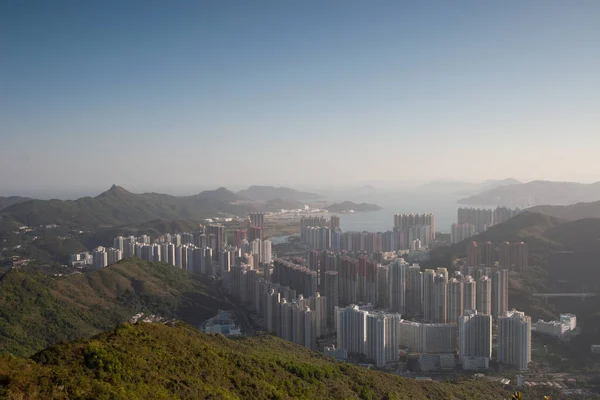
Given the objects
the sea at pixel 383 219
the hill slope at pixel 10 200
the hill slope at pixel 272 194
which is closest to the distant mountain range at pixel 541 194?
the sea at pixel 383 219

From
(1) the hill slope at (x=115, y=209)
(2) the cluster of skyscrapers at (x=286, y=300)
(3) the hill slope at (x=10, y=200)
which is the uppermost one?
(3) the hill slope at (x=10, y=200)

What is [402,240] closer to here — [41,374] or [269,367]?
[269,367]

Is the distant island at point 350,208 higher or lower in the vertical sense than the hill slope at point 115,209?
lower

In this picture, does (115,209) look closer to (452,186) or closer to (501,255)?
(501,255)

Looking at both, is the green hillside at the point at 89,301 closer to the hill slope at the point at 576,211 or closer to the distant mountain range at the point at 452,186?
the hill slope at the point at 576,211

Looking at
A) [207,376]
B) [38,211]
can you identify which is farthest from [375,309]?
[38,211]
